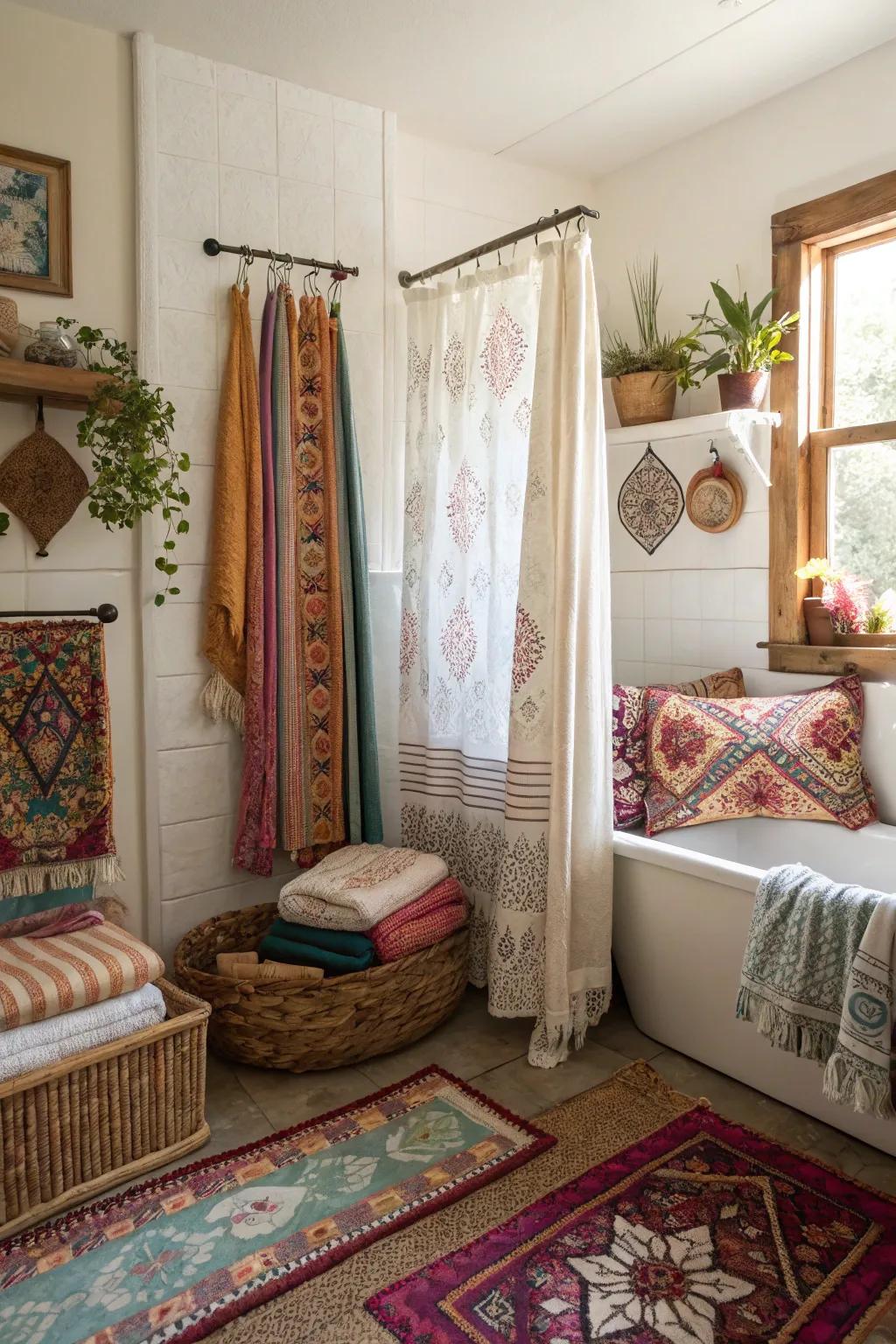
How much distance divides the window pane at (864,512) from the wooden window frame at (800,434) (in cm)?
3

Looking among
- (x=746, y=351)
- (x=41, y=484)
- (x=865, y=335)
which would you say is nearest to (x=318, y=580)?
(x=41, y=484)

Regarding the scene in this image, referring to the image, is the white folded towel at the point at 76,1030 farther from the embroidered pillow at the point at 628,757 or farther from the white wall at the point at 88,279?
the embroidered pillow at the point at 628,757

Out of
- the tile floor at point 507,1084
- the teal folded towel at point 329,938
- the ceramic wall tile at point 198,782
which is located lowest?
the tile floor at point 507,1084

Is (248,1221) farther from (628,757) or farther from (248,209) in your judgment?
(248,209)

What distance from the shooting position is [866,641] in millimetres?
2768

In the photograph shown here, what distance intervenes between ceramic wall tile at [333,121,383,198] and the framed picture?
80cm

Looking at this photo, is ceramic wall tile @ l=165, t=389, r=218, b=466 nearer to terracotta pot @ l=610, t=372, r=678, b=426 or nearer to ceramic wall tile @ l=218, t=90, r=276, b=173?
ceramic wall tile @ l=218, t=90, r=276, b=173

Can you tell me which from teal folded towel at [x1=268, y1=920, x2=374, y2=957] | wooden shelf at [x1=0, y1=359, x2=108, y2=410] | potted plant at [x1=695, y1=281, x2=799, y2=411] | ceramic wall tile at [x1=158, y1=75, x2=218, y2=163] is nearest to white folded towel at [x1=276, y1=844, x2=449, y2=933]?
teal folded towel at [x1=268, y1=920, x2=374, y2=957]

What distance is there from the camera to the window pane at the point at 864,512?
2777 mm

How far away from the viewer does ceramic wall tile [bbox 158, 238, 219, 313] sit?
2537mm

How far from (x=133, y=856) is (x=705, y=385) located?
2269mm

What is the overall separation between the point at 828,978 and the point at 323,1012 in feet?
3.72

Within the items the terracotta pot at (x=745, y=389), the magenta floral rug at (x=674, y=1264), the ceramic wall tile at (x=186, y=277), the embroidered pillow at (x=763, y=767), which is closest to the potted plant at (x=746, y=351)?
the terracotta pot at (x=745, y=389)

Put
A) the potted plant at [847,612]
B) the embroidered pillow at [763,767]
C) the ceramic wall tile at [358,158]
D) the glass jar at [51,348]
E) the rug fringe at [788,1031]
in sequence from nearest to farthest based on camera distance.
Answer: the rug fringe at [788,1031] → the glass jar at [51,348] → the embroidered pillow at [763,767] → the potted plant at [847,612] → the ceramic wall tile at [358,158]
